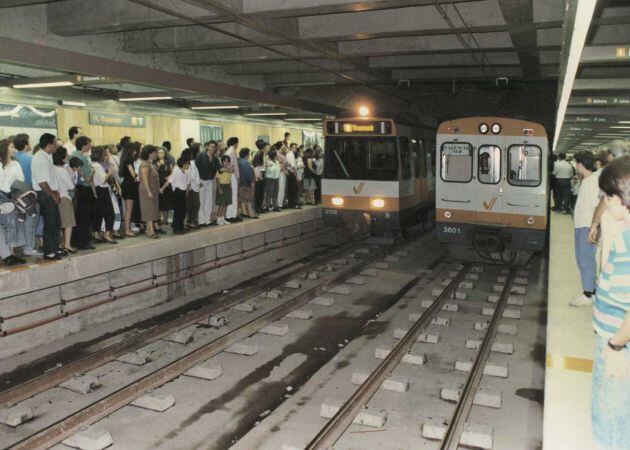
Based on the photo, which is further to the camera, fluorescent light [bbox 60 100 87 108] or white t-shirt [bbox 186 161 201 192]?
fluorescent light [bbox 60 100 87 108]

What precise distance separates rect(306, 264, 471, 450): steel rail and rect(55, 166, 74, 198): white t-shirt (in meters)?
5.34

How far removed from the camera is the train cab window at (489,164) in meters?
10.7

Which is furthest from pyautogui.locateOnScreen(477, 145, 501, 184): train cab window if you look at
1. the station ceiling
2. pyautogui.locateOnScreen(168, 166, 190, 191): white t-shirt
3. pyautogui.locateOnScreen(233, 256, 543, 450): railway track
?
pyautogui.locateOnScreen(168, 166, 190, 191): white t-shirt

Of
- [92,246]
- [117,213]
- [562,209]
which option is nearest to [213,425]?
[92,246]

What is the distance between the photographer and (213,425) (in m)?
5.39

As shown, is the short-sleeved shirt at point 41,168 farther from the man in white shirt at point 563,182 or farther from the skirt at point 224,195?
the man in white shirt at point 563,182

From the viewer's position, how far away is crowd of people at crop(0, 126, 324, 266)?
793cm

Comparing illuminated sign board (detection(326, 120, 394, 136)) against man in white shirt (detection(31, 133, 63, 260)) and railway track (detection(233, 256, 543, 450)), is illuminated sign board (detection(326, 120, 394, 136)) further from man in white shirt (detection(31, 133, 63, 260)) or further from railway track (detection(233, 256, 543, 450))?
man in white shirt (detection(31, 133, 63, 260))

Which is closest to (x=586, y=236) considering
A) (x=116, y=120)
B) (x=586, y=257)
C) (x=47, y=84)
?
(x=586, y=257)

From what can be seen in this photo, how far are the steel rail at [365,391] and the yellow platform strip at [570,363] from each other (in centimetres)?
179

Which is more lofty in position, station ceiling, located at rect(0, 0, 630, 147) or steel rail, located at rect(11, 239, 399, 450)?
station ceiling, located at rect(0, 0, 630, 147)

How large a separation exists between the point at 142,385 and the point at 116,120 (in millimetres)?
10057

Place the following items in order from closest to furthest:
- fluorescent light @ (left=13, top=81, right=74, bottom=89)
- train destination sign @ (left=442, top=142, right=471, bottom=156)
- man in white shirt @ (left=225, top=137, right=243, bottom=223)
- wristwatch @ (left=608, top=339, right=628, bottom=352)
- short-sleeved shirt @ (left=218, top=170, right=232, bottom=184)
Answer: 1. wristwatch @ (left=608, top=339, right=628, bottom=352)
2. fluorescent light @ (left=13, top=81, right=74, bottom=89)
3. train destination sign @ (left=442, top=142, right=471, bottom=156)
4. short-sleeved shirt @ (left=218, top=170, right=232, bottom=184)
5. man in white shirt @ (left=225, top=137, right=243, bottom=223)

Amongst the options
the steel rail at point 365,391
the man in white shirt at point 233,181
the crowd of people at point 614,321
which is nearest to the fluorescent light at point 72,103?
the man in white shirt at point 233,181
